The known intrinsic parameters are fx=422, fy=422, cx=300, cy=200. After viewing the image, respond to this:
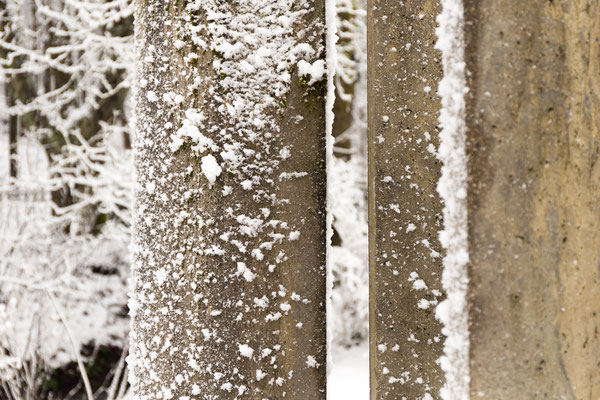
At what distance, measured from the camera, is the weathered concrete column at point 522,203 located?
2.37 feet

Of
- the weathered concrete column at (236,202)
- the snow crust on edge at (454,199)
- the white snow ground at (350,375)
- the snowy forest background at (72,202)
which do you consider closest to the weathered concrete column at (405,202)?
Answer: the snow crust on edge at (454,199)

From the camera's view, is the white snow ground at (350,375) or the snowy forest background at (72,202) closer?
the white snow ground at (350,375)

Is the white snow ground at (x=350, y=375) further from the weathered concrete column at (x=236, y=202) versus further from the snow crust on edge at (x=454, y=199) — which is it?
the snow crust on edge at (x=454, y=199)

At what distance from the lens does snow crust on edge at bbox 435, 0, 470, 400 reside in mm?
736

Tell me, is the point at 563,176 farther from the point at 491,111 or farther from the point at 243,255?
the point at 243,255

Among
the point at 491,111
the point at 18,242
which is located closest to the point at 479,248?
the point at 491,111

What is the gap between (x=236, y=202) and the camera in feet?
2.85

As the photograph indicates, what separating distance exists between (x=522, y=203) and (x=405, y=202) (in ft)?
0.67

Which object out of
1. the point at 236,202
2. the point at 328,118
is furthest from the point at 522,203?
the point at 236,202

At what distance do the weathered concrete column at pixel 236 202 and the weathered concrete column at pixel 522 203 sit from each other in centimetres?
33

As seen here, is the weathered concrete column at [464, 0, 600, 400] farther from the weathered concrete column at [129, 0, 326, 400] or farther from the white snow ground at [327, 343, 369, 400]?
the white snow ground at [327, 343, 369, 400]

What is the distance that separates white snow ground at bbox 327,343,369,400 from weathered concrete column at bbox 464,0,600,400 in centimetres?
300

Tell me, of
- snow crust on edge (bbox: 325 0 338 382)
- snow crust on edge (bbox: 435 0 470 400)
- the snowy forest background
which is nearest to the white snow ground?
the snowy forest background

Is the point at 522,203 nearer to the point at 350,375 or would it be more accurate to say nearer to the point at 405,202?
the point at 405,202
